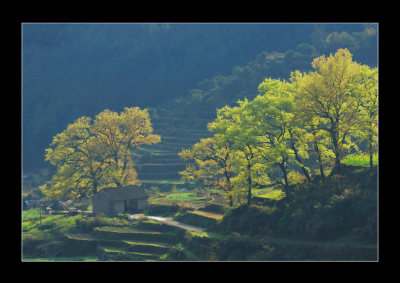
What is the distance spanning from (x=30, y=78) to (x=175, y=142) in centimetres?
8550

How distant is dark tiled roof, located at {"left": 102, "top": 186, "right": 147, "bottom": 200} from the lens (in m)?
61.3

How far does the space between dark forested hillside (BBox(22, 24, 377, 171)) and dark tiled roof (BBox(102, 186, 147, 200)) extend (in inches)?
3773

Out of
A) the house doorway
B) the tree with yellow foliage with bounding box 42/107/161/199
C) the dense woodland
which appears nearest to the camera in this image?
the dense woodland

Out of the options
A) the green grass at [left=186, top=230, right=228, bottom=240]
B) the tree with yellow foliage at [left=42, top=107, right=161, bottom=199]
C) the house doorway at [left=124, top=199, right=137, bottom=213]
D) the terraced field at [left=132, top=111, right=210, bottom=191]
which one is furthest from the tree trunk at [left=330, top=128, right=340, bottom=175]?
the terraced field at [left=132, top=111, right=210, bottom=191]

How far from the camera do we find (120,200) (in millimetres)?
61156

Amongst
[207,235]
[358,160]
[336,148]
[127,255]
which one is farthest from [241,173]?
[127,255]

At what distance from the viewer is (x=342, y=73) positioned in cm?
4250

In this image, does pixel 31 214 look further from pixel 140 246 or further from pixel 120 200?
pixel 140 246

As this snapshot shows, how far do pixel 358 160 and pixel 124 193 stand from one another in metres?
26.6

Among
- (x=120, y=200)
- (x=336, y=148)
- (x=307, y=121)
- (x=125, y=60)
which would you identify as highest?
(x=125, y=60)

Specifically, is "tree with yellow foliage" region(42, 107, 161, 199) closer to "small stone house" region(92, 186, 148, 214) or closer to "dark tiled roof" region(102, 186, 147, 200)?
"dark tiled roof" region(102, 186, 147, 200)

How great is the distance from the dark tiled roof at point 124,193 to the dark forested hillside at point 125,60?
9583 centimetres

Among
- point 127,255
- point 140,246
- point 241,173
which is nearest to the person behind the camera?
point 127,255

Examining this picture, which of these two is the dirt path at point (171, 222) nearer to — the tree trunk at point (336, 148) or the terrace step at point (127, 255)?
the terrace step at point (127, 255)
